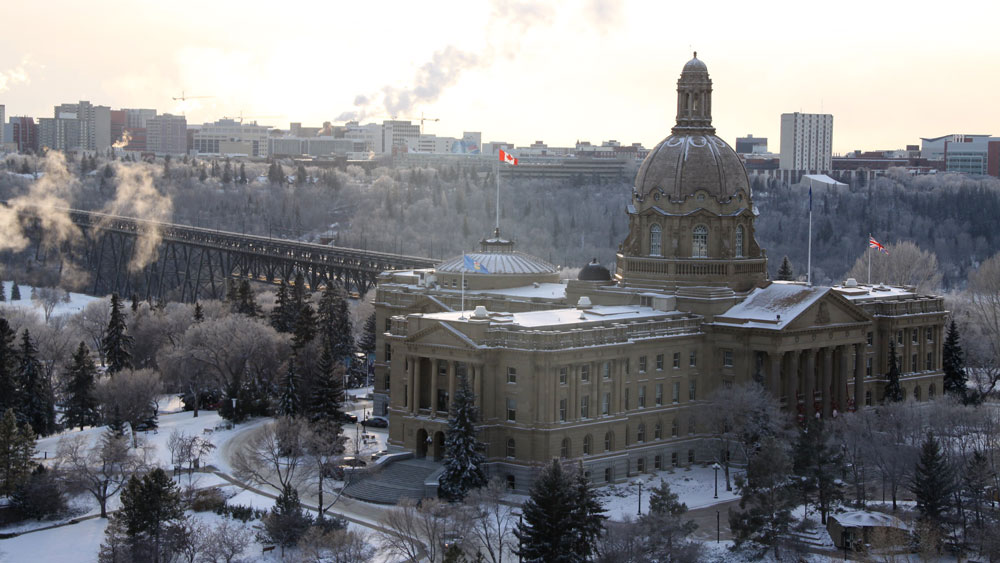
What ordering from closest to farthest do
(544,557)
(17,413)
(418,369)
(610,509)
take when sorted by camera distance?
(544,557) < (610,509) < (418,369) < (17,413)

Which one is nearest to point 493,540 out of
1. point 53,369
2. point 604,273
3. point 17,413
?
point 604,273

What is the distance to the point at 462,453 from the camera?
83312mm

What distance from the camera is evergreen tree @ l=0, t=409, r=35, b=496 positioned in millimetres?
83625

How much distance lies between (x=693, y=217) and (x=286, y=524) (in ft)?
119

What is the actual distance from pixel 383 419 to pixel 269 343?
14022mm

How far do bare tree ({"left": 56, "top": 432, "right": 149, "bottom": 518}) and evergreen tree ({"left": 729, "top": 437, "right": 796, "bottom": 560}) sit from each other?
31.9 metres

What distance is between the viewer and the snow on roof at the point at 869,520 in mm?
75562

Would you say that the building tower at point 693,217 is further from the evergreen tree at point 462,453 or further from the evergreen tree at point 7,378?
the evergreen tree at point 7,378

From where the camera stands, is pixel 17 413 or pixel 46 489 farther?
pixel 17 413

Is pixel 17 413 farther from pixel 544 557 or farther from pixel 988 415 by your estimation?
pixel 988 415

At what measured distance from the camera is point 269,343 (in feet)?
375

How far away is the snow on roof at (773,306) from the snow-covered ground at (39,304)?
269 ft

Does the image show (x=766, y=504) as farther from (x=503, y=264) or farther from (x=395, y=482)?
(x=503, y=264)

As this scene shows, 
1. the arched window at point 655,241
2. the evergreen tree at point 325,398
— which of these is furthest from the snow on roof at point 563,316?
the evergreen tree at point 325,398
